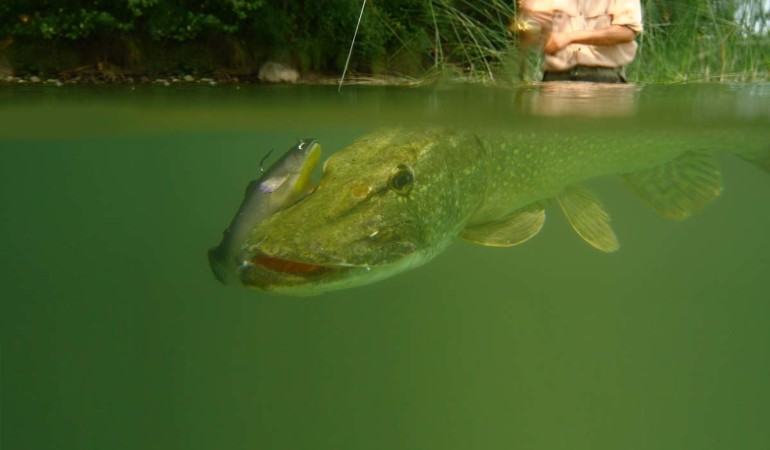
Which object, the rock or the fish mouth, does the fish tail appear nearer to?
the fish mouth

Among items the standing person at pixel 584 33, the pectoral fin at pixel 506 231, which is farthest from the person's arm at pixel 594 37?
the pectoral fin at pixel 506 231

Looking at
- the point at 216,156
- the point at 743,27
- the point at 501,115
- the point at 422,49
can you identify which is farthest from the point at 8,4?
the point at 743,27

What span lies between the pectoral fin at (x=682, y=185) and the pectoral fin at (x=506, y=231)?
119 cm

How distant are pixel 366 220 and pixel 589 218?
5.41 ft

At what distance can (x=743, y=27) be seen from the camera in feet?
22.6

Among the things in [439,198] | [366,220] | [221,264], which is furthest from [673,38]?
[221,264]

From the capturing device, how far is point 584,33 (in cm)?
400

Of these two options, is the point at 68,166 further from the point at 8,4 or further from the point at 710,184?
the point at 710,184

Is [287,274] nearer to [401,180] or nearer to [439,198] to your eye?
[401,180]

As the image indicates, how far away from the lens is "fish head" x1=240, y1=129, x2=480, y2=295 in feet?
7.54

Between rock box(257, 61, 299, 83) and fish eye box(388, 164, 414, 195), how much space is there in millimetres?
4009

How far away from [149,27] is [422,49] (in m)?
2.78

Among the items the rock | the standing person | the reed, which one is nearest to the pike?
the standing person

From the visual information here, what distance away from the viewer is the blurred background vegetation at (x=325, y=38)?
6.20m
